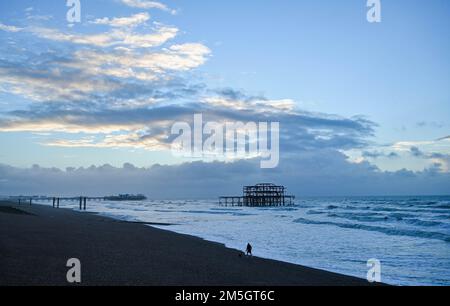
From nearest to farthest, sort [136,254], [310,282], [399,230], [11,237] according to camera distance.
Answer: [310,282] → [136,254] → [11,237] → [399,230]

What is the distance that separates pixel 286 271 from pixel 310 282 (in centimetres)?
172

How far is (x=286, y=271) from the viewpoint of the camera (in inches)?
496
